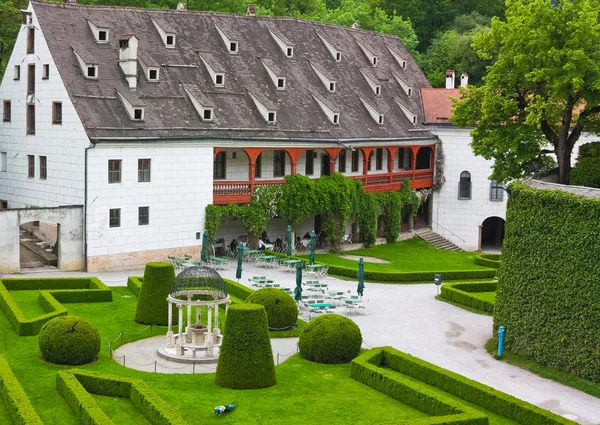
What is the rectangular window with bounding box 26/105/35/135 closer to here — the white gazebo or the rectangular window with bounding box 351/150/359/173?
the rectangular window with bounding box 351/150/359/173

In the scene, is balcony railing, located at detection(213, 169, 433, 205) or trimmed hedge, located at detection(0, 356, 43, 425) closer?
trimmed hedge, located at detection(0, 356, 43, 425)

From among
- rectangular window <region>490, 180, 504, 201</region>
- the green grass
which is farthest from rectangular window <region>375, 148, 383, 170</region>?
the green grass

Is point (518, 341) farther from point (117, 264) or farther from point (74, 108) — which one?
point (74, 108)

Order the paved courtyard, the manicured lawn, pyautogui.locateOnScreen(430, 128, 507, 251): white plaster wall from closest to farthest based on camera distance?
the paved courtyard
the manicured lawn
pyautogui.locateOnScreen(430, 128, 507, 251): white plaster wall

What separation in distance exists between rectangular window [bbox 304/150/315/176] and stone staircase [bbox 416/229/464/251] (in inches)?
428

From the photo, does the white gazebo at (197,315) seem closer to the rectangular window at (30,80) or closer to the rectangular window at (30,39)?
the rectangular window at (30,80)

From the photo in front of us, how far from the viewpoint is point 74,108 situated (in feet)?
172

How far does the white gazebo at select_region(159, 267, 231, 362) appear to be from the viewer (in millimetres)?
37156

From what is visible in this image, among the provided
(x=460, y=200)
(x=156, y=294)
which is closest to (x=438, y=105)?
(x=460, y=200)

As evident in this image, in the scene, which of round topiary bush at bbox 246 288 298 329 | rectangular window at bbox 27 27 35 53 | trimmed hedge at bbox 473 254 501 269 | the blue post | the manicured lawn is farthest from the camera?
trimmed hedge at bbox 473 254 501 269

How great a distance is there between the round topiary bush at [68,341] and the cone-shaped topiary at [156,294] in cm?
625

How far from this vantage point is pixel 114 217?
53156mm

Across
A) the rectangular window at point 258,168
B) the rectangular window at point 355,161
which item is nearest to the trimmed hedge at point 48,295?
the rectangular window at point 258,168

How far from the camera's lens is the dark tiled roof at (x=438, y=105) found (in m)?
72.6
